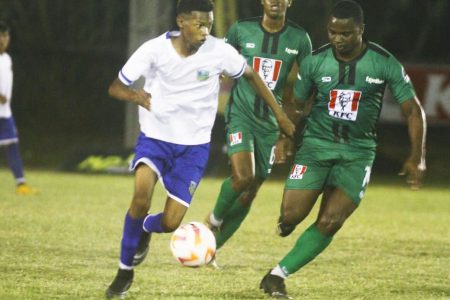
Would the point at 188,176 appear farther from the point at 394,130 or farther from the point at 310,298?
the point at 394,130

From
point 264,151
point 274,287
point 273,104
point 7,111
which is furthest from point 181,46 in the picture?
Result: point 7,111

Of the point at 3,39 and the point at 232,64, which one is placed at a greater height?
the point at 232,64

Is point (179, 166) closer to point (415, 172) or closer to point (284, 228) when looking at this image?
point (284, 228)

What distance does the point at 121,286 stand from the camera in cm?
717

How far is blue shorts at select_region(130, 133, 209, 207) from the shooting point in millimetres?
7398

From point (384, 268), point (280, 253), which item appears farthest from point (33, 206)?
point (384, 268)

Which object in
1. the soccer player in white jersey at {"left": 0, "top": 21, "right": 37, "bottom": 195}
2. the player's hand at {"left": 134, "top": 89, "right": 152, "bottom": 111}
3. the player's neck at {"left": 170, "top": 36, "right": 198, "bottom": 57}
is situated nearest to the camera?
the player's hand at {"left": 134, "top": 89, "right": 152, "bottom": 111}

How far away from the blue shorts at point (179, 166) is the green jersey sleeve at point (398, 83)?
51.7 inches

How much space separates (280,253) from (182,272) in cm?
161

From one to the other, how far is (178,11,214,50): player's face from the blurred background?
10837mm

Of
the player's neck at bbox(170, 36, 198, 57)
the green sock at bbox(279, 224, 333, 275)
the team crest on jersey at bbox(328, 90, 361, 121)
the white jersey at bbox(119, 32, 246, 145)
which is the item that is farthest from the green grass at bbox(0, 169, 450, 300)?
the player's neck at bbox(170, 36, 198, 57)

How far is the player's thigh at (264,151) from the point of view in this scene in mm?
9008

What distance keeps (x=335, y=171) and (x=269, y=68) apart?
1473 millimetres

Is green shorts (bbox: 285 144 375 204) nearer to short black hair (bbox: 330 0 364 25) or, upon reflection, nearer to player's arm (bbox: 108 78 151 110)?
short black hair (bbox: 330 0 364 25)
